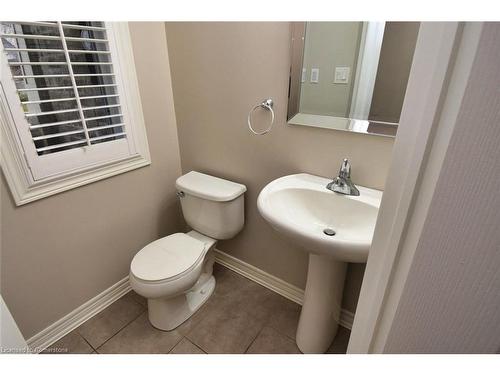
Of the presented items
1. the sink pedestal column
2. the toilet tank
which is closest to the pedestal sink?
the sink pedestal column

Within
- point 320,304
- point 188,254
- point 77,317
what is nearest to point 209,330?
point 188,254

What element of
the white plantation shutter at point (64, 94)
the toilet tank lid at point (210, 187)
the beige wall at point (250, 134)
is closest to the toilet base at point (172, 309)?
the beige wall at point (250, 134)

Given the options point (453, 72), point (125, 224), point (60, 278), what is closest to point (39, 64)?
point (125, 224)

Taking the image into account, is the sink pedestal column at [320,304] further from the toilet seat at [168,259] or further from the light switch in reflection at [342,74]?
the light switch in reflection at [342,74]

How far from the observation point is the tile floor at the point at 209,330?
53.6 inches

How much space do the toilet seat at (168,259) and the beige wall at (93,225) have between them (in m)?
0.27

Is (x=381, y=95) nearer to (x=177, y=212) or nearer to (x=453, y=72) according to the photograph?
(x=453, y=72)

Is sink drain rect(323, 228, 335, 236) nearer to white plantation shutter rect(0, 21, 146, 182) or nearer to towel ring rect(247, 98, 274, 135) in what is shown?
towel ring rect(247, 98, 274, 135)

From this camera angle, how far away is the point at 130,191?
61.6 inches

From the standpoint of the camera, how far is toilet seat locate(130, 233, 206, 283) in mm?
1293

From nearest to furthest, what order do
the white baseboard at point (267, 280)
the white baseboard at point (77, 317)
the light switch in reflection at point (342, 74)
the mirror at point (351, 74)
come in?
the mirror at point (351, 74) < the light switch in reflection at point (342, 74) < the white baseboard at point (77, 317) < the white baseboard at point (267, 280)

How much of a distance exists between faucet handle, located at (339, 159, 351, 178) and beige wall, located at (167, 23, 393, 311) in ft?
0.23

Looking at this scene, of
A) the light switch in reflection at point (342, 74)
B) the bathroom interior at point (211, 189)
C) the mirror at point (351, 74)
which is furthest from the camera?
the light switch in reflection at point (342, 74)

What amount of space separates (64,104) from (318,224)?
124 centimetres
